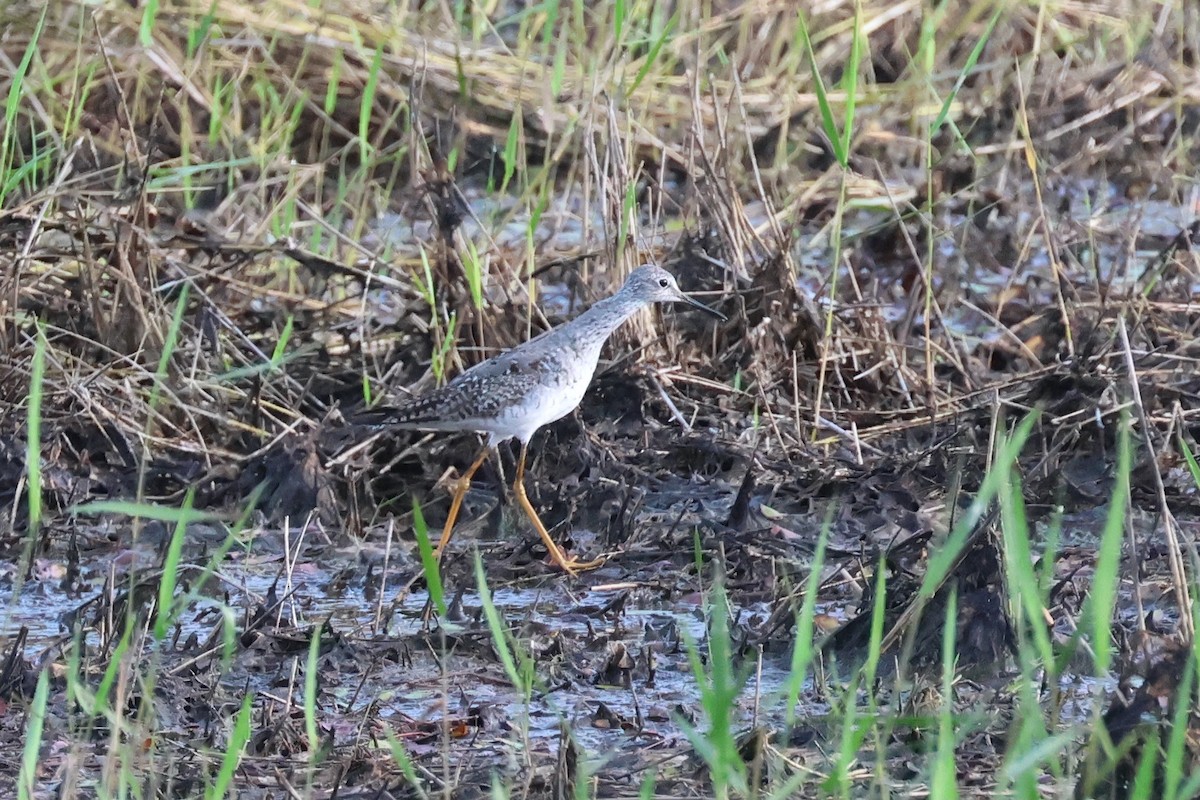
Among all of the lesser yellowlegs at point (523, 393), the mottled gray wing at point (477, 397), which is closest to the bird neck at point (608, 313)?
the lesser yellowlegs at point (523, 393)

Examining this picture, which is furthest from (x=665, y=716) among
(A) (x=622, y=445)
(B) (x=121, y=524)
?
(B) (x=121, y=524)

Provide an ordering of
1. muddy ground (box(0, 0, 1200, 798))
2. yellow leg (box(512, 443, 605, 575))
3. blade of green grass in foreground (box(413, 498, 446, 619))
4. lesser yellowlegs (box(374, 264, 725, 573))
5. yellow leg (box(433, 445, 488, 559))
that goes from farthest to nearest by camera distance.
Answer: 1. yellow leg (box(433, 445, 488, 559))
2. lesser yellowlegs (box(374, 264, 725, 573))
3. yellow leg (box(512, 443, 605, 575))
4. muddy ground (box(0, 0, 1200, 798))
5. blade of green grass in foreground (box(413, 498, 446, 619))

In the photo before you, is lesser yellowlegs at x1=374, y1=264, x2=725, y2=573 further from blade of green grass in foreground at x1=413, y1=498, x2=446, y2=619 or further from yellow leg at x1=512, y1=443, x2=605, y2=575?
blade of green grass in foreground at x1=413, y1=498, x2=446, y2=619

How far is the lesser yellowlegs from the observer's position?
17.9ft

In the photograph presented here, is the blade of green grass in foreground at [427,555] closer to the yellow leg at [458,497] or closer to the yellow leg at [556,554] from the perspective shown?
the yellow leg at [556,554]

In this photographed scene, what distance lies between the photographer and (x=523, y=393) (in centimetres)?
545

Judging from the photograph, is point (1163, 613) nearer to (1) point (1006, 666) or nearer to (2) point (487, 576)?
(1) point (1006, 666)

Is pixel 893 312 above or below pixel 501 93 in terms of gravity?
below

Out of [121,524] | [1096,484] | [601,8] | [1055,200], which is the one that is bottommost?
[121,524]

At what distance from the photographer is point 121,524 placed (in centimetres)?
570

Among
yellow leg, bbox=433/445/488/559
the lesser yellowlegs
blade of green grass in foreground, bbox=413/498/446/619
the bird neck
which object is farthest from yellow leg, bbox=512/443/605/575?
blade of green grass in foreground, bbox=413/498/446/619

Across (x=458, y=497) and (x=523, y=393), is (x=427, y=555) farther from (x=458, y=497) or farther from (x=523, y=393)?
(x=458, y=497)

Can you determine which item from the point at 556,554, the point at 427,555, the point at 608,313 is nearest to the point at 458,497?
the point at 556,554

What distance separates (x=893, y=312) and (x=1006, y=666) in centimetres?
318
